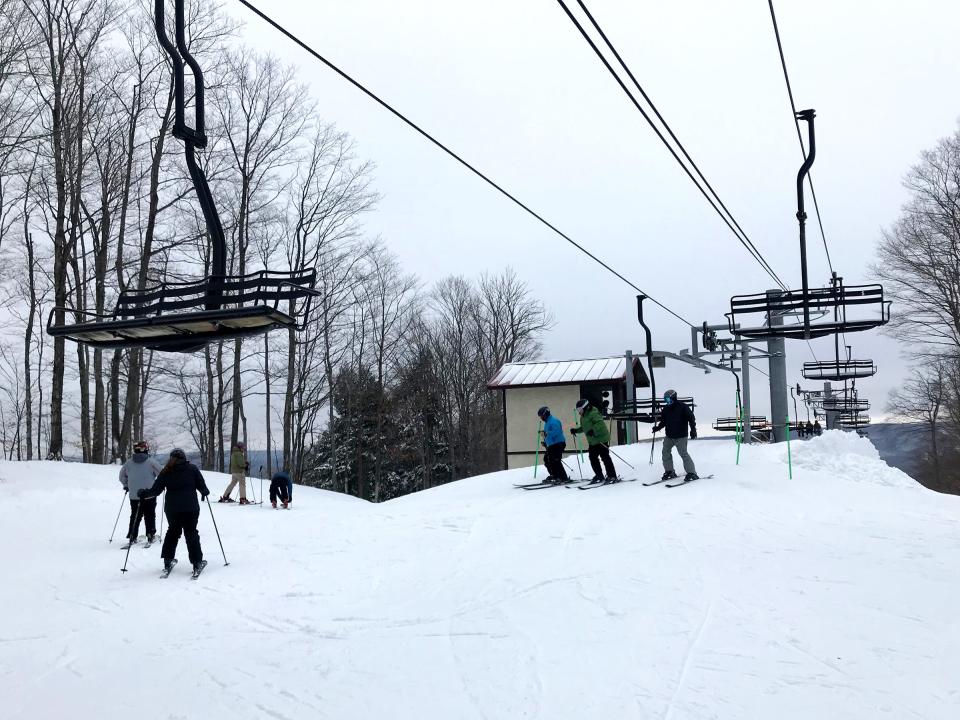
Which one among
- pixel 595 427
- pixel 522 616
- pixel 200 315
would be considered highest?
pixel 200 315

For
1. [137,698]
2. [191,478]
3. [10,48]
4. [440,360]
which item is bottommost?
[137,698]

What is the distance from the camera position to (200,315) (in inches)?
304

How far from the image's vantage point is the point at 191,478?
11.1 meters

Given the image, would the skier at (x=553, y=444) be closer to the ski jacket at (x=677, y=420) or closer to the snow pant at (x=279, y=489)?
the ski jacket at (x=677, y=420)

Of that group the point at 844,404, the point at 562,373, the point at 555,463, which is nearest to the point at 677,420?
the point at 555,463

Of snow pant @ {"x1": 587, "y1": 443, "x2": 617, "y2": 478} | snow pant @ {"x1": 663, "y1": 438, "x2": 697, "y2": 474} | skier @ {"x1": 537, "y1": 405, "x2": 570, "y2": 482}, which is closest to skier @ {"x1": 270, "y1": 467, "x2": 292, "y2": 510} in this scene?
skier @ {"x1": 537, "y1": 405, "x2": 570, "y2": 482}

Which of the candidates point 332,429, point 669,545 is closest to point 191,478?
point 669,545

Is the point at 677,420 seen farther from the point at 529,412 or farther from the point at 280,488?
the point at 529,412

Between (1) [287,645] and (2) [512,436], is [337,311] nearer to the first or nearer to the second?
(2) [512,436]

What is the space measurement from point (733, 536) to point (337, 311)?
33.6m

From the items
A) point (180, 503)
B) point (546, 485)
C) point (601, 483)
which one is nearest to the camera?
point (180, 503)

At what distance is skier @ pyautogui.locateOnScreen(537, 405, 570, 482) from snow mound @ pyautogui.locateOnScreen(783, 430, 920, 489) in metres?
5.44

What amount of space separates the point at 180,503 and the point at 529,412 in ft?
88.5

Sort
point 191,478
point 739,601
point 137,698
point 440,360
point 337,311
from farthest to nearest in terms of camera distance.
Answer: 1. point 440,360
2. point 337,311
3. point 191,478
4. point 739,601
5. point 137,698
